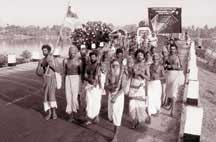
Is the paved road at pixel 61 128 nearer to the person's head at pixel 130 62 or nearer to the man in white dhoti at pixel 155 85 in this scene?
the man in white dhoti at pixel 155 85

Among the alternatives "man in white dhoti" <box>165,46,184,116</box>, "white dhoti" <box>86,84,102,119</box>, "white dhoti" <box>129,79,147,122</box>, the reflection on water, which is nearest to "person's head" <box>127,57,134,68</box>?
"man in white dhoti" <box>165,46,184,116</box>

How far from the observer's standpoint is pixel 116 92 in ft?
18.3

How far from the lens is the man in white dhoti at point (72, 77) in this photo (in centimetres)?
636

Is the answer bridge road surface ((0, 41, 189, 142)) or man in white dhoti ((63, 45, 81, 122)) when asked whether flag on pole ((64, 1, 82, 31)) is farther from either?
bridge road surface ((0, 41, 189, 142))

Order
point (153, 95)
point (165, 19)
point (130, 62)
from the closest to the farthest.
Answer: point (153, 95), point (130, 62), point (165, 19)

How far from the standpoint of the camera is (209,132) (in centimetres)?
802

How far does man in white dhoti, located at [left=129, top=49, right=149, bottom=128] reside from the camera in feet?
19.3

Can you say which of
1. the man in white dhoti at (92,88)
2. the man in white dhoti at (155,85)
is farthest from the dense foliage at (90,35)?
the man in white dhoti at (92,88)

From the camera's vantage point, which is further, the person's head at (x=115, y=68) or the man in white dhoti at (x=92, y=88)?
Answer: the man in white dhoti at (x=92, y=88)

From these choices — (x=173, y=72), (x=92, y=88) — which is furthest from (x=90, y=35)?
(x=92, y=88)

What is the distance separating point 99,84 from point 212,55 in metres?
24.9

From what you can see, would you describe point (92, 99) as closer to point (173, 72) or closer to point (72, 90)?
point (72, 90)

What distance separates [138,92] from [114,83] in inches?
24.9

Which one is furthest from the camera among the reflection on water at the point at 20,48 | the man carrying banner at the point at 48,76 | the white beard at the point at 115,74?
the reflection on water at the point at 20,48
